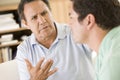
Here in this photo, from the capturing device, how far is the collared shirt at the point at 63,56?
1.73m

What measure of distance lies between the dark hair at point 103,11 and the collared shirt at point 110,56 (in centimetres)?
5

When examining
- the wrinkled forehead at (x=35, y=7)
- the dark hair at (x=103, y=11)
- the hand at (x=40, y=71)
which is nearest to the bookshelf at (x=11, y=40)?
the wrinkled forehead at (x=35, y=7)

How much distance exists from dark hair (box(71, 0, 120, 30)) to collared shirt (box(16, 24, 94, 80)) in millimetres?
588

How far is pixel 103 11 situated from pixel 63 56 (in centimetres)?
69

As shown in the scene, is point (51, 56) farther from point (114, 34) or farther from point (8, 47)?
point (8, 47)

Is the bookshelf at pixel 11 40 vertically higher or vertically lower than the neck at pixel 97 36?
lower

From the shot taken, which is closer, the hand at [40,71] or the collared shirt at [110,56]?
the collared shirt at [110,56]

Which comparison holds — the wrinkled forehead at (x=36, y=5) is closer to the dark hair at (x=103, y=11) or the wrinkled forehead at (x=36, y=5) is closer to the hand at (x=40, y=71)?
the hand at (x=40, y=71)

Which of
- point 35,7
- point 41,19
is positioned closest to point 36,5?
point 35,7

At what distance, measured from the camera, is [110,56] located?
1032 millimetres

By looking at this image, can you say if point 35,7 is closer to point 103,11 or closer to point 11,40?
point 103,11

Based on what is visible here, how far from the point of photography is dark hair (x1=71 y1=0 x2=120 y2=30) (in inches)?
46.7

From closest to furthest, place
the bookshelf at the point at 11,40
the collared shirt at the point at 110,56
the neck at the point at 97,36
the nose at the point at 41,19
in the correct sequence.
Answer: the collared shirt at the point at 110,56 < the neck at the point at 97,36 < the nose at the point at 41,19 < the bookshelf at the point at 11,40

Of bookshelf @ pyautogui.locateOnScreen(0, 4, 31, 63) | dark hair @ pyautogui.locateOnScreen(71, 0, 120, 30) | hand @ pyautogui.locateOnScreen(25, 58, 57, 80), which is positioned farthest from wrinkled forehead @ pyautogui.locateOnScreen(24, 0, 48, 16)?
bookshelf @ pyautogui.locateOnScreen(0, 4, 31, 63)
